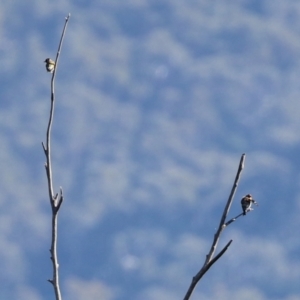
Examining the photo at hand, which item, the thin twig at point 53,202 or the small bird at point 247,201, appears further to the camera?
the small bird at point 247,201

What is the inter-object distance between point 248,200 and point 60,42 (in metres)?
3.16

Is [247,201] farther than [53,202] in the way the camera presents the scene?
Yes

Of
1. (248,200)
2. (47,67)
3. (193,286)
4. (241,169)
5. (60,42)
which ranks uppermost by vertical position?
(47,67)

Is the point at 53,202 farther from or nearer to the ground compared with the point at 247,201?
nearer to the ground

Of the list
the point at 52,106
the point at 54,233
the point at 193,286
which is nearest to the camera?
the point at 193,286

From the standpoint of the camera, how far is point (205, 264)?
500 centimetres

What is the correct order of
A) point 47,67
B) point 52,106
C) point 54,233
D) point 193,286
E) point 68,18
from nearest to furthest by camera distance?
point 193,286, point 54,233, point 52,106, point 68,18, point 47,67

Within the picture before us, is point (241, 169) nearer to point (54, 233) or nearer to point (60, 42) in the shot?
point (54, 233)

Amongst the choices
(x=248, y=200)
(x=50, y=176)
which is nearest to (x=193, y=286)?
(x=50, y=176)

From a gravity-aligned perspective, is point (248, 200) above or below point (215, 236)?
above

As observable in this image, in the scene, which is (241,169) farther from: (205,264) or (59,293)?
(59,293)

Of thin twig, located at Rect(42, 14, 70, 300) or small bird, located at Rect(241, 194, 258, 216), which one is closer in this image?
thin twig, located at Rect(42, 14, 70, 300)

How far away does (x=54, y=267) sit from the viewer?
5.74 metres

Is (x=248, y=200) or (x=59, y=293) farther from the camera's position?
(x=248, y=200)
